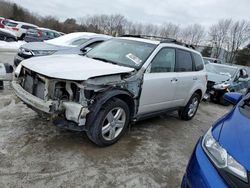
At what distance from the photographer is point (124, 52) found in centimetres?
425

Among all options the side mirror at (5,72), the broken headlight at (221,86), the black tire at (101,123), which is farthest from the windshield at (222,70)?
the side mirror at (5,72)

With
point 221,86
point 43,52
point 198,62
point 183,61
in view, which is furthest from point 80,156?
point 221,86

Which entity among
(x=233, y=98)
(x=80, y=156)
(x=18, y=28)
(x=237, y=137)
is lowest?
(x=80, y=156)

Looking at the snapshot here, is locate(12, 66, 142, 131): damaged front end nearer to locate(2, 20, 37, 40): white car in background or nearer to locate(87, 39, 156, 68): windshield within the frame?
locate(87, 39, 156, 68): windshield

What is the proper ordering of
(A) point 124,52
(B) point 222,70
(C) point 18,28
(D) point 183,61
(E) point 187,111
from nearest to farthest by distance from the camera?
1. (A) point 124,52
2. (D) point 183,61
3. (E) point 187,111
4. (B) point 222,70
5. (C) point 18,28

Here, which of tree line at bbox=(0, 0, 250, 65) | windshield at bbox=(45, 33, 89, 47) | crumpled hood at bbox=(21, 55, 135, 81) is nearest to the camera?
crumpled hood at bbox=(21, 55, 135, 81)

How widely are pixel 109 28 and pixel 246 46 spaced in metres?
28.4

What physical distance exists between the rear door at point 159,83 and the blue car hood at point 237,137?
1.68 meters

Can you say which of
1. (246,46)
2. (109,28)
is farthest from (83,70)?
(109,28)

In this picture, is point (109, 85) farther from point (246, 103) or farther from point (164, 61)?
point (246, 103)

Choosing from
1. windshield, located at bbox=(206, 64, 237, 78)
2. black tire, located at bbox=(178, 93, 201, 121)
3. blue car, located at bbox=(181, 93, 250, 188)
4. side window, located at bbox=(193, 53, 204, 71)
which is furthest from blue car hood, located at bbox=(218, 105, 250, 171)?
windshield, located at bbox=(206, 64, 237, 78)

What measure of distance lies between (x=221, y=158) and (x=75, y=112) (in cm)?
183

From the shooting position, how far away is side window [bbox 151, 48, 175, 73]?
407 centimetres

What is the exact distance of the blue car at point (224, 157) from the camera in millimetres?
1756
